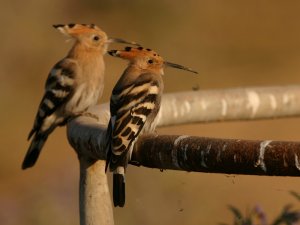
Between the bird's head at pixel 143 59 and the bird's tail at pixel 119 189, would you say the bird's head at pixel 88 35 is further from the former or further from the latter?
the bird's tail at pixel 119 189

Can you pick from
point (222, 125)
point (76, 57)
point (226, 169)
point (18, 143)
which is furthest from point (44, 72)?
point (226, 169)

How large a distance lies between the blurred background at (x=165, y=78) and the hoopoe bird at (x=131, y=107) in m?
1.35

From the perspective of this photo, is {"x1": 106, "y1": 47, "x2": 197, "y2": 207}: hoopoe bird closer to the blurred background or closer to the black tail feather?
the black tail feather

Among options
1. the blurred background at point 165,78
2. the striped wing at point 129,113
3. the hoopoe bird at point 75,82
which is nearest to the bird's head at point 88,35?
the hoopoe bird at point 75,82

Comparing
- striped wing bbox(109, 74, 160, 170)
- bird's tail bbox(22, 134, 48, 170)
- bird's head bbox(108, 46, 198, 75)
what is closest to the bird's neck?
bird's tail bbox(22, 134, 48, 170)

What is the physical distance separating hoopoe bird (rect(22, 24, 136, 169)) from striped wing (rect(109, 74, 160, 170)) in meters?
1.56

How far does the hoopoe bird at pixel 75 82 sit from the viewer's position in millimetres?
6684

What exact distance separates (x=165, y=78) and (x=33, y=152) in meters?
4.85

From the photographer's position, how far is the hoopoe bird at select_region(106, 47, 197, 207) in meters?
4.15

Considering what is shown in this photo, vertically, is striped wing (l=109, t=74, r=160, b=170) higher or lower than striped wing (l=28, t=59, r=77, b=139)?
lower

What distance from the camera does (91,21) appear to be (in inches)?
516

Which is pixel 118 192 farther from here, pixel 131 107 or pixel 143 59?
pixel 143 59

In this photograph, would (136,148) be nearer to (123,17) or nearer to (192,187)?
(192,187)

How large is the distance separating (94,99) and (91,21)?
21.3 ft
